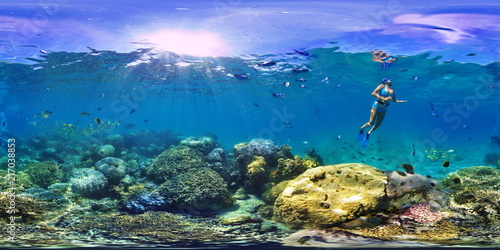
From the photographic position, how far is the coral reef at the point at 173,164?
35.5 feet

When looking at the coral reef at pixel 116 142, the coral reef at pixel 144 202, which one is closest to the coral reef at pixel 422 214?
the coral reef at pixel 144 202

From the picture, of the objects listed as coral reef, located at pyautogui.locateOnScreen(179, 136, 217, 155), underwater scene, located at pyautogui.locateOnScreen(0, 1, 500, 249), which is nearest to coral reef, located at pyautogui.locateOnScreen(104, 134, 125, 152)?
underwater scene, located at pyautogui.locateOnScreen(0, 1, 500, 249)

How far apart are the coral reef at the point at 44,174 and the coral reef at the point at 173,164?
335 centimetres

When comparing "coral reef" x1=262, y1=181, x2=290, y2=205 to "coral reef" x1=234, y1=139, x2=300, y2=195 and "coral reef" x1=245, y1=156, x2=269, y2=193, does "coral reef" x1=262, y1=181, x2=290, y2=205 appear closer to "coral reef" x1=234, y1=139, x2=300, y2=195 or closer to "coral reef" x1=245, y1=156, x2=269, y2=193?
"coral reef" x1=234, y1=139, x2=300, y2=195

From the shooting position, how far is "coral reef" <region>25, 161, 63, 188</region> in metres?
9.63

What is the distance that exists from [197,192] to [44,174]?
237 inches

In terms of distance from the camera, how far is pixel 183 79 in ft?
89.6

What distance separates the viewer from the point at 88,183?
368 inches

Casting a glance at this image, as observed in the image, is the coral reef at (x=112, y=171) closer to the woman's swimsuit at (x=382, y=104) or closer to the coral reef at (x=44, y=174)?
the coral reef at (x=44, y=174)

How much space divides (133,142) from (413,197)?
65.8 ft

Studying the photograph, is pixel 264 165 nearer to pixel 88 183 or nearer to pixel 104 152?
pixel 88 183

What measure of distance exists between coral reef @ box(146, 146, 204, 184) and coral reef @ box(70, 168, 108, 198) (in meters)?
1.88

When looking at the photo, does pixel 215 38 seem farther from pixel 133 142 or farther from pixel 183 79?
pixel 183 79

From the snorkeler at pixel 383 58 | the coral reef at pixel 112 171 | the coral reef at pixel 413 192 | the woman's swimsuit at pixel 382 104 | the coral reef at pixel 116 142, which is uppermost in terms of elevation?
the snorkeler at pixel 383 58
